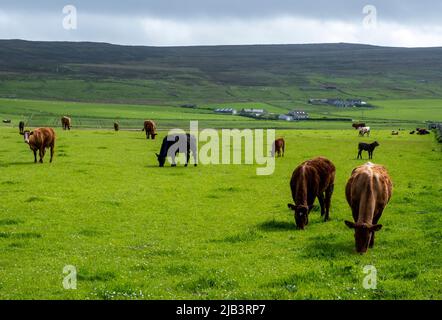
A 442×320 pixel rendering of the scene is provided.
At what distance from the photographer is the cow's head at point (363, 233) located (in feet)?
47.9

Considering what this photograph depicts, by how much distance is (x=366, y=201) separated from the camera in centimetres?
1529

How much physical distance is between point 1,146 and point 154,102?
156545 millimetres

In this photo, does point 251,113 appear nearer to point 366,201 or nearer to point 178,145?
point 178,145

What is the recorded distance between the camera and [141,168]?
33.3m

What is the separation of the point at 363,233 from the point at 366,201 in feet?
3.32

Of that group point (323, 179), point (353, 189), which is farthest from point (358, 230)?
point (323, 179)

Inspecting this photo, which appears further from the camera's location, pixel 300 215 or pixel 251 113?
pixel 251 113

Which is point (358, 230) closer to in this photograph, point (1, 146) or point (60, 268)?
point (60, 268)

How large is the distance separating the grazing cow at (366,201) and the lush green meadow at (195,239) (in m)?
0.56

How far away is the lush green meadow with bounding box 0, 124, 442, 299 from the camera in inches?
475

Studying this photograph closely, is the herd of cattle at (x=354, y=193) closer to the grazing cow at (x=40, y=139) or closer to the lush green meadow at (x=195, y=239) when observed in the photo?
the lush green meadow at (x=195, y=239)

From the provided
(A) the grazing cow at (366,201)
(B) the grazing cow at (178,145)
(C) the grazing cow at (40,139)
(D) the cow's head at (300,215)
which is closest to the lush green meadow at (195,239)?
(D) the cow's head at (300,215)

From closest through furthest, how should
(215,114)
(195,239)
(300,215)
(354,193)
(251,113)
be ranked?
1. (354,193)
2. (195,239)
3. (300,215)
4. (215,114)
5. (251,113)

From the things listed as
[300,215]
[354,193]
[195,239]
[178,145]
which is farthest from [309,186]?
[178,145]
